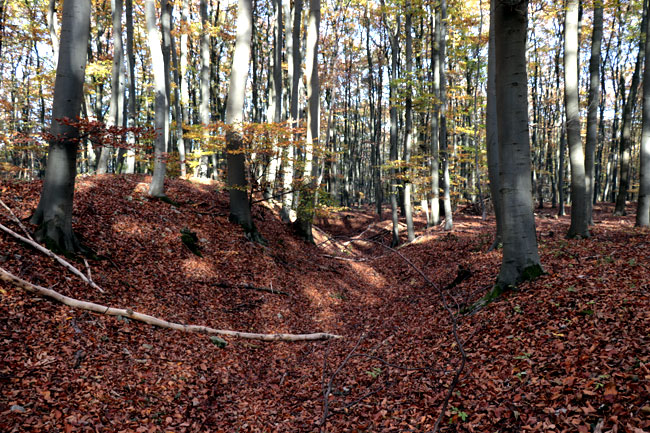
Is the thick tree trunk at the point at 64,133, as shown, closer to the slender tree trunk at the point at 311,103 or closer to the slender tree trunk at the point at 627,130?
the slender tree trunk at the point at 311,103

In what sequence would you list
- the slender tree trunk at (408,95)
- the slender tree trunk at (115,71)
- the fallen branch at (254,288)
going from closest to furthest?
the fallen branch at (254,288)
the slender tree trunk at (115,71)
the slender tree trunk at (408,95)

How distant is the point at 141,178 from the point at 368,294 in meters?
8.55

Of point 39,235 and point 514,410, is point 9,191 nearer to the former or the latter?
point 39,235

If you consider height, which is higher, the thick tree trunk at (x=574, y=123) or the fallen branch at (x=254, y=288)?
the thick tree trunk at (x=574, y=123)

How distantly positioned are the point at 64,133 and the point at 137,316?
3.33m

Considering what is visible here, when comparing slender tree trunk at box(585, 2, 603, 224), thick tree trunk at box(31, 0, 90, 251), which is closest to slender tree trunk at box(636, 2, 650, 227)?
slender tree trunk at box(585, 2, 603, 224)

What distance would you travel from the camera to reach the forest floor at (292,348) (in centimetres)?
331

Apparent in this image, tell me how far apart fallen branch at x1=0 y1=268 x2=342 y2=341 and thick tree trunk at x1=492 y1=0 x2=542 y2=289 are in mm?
3651

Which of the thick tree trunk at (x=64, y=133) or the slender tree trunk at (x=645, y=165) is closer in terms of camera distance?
the thick tree trunk at (x=64, y=133)

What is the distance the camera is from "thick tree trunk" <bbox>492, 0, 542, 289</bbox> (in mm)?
5453

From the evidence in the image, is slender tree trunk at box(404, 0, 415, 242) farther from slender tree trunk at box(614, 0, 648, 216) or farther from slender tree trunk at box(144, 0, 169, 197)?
slender tree trunk at box(614, 0, 648, 216)

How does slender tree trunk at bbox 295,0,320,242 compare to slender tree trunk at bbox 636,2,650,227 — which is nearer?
slender tree trunk at bbox 636,2,650,227

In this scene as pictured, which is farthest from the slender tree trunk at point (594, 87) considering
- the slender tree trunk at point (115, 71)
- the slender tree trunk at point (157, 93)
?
the slender tree trunk at point (115, 71)

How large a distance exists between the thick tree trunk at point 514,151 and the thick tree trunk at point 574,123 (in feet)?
18.6
